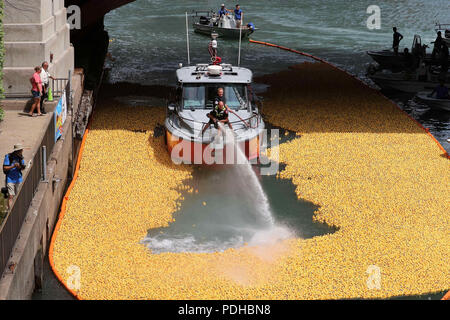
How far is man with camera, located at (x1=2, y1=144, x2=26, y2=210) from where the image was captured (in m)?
15.3

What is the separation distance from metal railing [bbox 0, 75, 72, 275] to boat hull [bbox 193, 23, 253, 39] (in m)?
34.6

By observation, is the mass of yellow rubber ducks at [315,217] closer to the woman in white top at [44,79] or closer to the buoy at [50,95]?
the buoy at [50,95]

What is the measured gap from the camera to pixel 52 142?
64.2 ft

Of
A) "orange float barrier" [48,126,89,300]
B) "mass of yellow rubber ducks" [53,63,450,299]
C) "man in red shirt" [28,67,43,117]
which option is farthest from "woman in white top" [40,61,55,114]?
"mass of yellow rubber ducks" [53,63,450,299]

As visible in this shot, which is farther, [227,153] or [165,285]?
[227,153]

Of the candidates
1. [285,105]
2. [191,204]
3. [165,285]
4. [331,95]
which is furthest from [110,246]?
[331,95]

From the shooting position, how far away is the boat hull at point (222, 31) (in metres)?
52.6

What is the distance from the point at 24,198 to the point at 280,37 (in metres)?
42.4

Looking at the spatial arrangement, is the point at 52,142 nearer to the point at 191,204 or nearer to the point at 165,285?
the point at 191,204

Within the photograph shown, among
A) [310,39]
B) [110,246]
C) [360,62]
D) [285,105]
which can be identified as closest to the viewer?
[110,246]

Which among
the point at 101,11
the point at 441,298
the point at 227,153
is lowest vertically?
the point at 441,298

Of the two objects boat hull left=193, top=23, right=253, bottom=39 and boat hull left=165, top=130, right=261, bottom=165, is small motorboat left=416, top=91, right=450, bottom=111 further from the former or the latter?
boat hull left=193, top=23, right=253, bottom=39

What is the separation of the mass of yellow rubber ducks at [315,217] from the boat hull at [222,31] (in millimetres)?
24124
